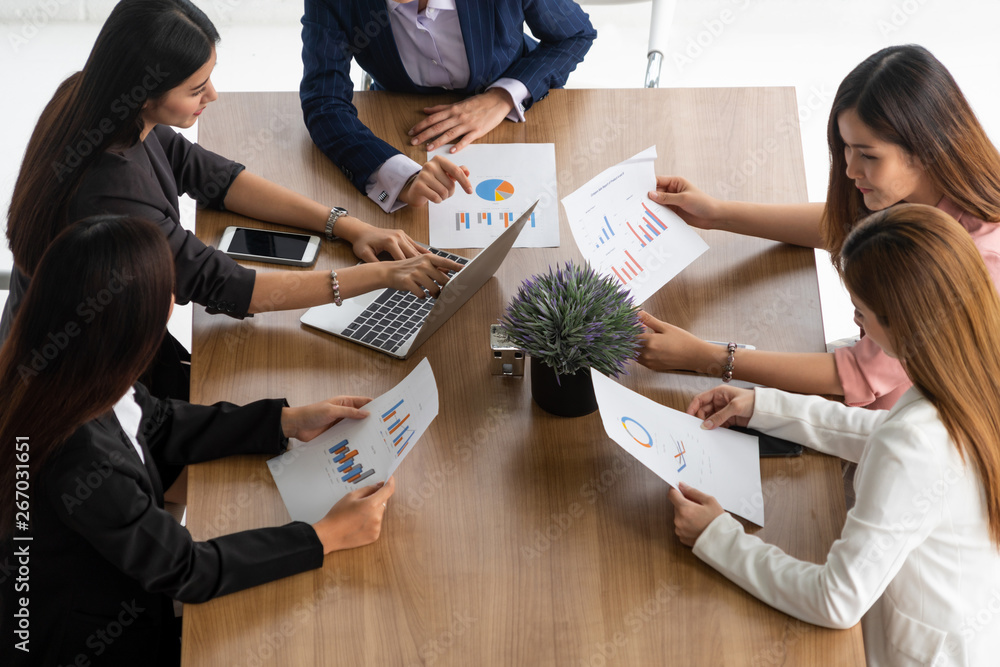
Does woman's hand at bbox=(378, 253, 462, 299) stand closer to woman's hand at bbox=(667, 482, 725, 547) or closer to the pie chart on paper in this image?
the pie chart on paper

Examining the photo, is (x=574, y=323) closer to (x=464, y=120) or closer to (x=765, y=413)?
(x=765, y=413)

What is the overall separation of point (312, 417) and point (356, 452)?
0.09 meters

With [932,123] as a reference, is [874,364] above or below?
below

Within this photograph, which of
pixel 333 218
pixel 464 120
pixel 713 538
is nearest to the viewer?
pixel 713 538

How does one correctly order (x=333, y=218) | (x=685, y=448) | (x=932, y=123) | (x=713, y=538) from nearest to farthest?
(x=713, y=538) < (x=685, y=448) < (x=932, y=123) < (x=333, y=218)

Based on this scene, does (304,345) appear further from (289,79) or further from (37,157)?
(289,79)

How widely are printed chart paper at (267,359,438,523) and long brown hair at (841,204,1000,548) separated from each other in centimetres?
62

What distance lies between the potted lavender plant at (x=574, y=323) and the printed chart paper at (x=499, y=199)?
39 cm

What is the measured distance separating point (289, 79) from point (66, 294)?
254cm

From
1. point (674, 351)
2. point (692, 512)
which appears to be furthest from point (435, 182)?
point (692, 512)

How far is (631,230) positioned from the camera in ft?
5.27

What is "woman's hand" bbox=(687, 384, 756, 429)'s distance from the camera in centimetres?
134

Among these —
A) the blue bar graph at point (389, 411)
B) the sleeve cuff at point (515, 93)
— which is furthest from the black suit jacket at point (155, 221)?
the sleeve cuff at point (515, 93)

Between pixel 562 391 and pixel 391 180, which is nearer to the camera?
pixel 562 391
